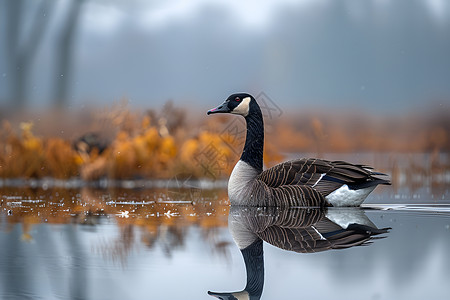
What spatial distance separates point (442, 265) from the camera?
2.41 metres

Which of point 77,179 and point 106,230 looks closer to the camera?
point 106,230

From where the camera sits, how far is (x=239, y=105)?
5.35m

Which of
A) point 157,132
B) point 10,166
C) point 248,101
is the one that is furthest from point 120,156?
point 248,101

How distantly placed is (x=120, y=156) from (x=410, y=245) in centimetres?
548

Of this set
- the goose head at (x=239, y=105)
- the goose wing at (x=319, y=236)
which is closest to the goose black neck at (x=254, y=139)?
the goose head at (x=239, y=105)

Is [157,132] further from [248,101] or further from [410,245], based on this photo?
[410,245]

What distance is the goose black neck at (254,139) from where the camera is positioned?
17.1ft

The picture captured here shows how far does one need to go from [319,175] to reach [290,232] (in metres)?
1.68

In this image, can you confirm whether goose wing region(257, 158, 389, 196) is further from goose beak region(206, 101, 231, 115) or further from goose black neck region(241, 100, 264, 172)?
goose beak region(206, 101, 231, 115)

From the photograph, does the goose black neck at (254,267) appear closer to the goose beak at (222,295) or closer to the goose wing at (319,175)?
the goose beak at (222,295)

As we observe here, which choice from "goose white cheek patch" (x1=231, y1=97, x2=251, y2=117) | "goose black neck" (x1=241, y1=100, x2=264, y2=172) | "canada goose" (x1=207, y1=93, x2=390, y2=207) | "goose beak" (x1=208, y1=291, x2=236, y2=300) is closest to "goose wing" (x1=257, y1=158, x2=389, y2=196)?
"canada goose" (x1=207, y1=93, x2=390, y2=207)

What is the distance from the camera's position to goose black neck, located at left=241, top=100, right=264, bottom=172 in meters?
5.21

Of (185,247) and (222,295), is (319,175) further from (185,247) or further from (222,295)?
(222,295)

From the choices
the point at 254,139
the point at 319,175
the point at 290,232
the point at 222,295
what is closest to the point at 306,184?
the point at 319,175
